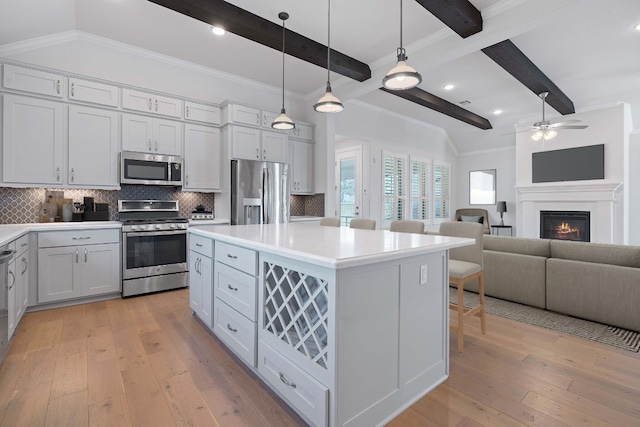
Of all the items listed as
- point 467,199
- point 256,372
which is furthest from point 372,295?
point 467,199

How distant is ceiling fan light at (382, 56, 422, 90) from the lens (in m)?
2.07

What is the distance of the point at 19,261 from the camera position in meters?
2.66

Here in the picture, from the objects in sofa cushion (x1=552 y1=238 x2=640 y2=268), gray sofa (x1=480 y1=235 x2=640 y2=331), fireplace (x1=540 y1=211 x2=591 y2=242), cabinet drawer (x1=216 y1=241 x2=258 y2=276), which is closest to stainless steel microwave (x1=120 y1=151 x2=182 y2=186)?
cabinet drawer (x1=216 y1=241 x2=258 y2=276)

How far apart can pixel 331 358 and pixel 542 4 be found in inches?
139

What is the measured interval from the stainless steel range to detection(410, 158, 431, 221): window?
5283mm

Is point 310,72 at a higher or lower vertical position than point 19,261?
higher

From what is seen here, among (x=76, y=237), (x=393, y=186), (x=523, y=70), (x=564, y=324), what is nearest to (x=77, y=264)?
(x=76, y=237)

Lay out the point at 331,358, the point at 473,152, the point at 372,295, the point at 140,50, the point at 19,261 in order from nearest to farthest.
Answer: the point at 331,358 < the point at 372,295 < the point at 19,261 < the point at 140,50 < the point at 473,152

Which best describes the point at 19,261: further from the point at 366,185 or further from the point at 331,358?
the point at 366,185

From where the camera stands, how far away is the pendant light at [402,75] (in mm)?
2072

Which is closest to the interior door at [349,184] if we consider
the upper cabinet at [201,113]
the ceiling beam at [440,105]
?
the ceiling beam at [440,105]

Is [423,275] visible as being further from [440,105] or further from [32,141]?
[440,105]

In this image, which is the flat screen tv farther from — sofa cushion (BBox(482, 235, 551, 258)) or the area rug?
the area rug

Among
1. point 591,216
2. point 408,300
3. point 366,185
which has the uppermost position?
point 366,185
